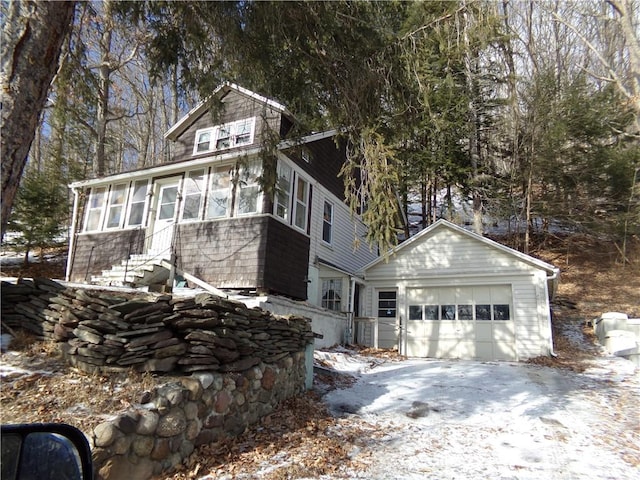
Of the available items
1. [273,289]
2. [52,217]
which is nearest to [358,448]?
[273,289]

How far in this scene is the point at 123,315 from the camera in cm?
441

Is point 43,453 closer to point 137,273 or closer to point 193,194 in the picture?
point 137,273

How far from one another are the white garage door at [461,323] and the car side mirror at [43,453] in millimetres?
12427

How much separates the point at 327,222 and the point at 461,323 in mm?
5477

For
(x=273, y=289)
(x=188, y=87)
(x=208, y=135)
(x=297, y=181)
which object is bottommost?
(x=273, y=289)

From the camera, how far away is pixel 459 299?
42.1 ft

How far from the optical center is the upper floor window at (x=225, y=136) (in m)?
12.8

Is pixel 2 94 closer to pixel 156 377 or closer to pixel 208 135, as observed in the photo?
pixel 156 377

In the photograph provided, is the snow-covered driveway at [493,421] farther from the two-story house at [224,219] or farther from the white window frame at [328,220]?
the white window frame at [328,220]

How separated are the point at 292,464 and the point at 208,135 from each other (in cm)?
1183

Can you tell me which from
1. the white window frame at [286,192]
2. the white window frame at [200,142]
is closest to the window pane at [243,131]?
the white window frame at [200,142]

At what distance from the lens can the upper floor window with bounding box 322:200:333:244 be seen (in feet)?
46.3

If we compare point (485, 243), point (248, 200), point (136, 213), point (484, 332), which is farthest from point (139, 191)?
point (484, 332)

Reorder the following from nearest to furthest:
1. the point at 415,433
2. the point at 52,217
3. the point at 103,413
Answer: the point at 103,413 → the point at 415,433 → the point at 52,217
